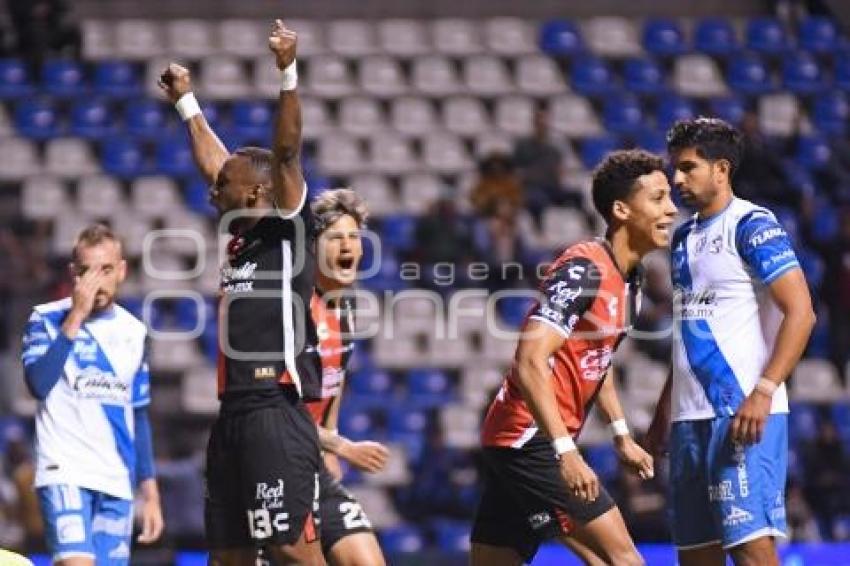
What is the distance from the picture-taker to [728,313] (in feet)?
22.5

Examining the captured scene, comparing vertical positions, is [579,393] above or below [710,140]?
below

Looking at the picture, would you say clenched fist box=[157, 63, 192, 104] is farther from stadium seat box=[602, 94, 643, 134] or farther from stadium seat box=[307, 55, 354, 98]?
stadium seat box=[602, 94, 643, 134]

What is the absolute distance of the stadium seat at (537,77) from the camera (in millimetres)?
16781

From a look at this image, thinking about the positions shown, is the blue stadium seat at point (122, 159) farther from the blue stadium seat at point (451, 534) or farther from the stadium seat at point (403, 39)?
the blue stadium seat at point (451, 534)

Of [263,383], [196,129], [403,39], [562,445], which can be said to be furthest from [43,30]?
[562,445]

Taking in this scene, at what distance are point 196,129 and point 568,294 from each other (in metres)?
1.83

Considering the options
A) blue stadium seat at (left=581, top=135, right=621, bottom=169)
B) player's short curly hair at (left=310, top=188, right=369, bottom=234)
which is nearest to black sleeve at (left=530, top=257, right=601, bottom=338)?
player's short curly hair at (left=310, top=188, right=369, bottom=234)

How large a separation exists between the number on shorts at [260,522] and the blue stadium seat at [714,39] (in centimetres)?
1151

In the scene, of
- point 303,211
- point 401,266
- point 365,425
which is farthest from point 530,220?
point 303,211

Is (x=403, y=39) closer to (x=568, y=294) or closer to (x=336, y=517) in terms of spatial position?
(x=336, y=517)

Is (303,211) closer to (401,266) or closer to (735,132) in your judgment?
(735,132)

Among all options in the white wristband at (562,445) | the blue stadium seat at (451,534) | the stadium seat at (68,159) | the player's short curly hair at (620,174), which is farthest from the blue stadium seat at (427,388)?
the white wristband at (562,445)

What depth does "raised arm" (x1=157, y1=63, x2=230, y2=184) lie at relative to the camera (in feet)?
24.1

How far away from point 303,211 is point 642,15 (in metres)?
11.7
